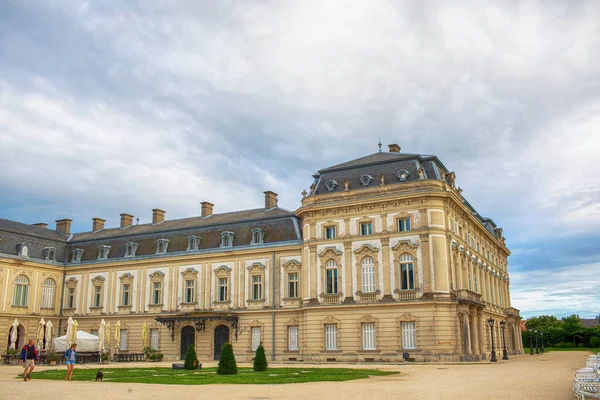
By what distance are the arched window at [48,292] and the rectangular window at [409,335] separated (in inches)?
1323

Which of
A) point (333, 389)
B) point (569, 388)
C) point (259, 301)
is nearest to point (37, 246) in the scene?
point (259, 301)

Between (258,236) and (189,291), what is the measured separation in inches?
308

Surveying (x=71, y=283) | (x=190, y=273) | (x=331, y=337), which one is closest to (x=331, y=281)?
(x=331, y=337)

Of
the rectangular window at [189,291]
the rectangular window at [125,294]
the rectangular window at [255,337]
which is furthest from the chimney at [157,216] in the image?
→ the rectangular window at [255,337]

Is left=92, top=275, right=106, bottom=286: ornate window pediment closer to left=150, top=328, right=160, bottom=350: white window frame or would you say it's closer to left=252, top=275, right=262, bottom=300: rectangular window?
left=150, top=328, right=160, bottom=350: white window frame

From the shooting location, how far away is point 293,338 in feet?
145

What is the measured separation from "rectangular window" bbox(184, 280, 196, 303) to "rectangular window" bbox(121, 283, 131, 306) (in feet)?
20.0

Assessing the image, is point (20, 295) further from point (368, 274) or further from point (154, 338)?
point (368, 274)

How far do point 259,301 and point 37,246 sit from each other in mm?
22968

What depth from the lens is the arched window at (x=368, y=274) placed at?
40.8 meters

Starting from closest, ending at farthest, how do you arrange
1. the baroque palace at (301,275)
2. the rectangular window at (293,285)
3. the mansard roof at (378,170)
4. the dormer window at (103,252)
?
the baroque palace at (301,275), the mansard roof at (378,170), the rectangular window at (293,285), the dormer window at (103,252)

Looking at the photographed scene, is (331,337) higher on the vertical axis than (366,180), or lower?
lower

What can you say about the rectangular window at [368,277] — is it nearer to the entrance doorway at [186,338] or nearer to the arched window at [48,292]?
the entrance doorway at [186,338]

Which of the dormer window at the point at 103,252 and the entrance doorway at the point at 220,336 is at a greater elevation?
the dormer window at the point at 103,252
